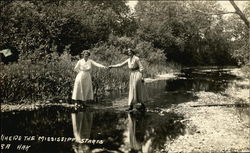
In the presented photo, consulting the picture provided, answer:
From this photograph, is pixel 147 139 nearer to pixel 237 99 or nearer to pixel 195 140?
pixel 195 140

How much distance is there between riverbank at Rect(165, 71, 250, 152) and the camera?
870 cm

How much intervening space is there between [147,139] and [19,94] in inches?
327

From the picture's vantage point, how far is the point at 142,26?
45.8 m

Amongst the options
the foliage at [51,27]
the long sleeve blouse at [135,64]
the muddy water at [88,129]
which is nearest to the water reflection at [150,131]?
the muddy water at [88,129]

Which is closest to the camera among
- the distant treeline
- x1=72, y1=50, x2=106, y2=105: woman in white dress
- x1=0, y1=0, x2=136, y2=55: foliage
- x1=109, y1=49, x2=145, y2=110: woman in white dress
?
x1=109, y1=49, x2=145, y2=110: woman in white dress

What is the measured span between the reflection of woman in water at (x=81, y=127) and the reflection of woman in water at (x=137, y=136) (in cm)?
128

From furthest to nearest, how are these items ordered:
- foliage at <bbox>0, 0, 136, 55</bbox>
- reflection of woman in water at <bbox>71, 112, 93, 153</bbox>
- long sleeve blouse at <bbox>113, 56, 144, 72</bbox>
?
1. foliage at <bbox>0, 0, 136, 55</bbox>
2. long sleeve blouse at <bbox>113, 56, 144, 72</bbox>
3. reflection of woman in water at <bbox>71, 112, 93, 153</bbox>

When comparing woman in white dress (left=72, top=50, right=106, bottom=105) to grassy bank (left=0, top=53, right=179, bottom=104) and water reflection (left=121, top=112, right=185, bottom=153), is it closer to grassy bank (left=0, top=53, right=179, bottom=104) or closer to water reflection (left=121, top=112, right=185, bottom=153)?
grassy bank (left=0, top=53, right=179, bottom=104)

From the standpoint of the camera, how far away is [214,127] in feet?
36.7

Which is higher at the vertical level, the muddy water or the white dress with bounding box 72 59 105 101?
the white dress with bounding box 72 59 105 101

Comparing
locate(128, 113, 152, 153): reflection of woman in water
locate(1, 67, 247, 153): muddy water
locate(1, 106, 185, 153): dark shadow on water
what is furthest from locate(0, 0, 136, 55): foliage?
locate(128, 113, 152, 153): reflection of woman in water

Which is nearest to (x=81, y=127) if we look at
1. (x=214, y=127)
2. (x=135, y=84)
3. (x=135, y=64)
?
(x=135, y=84)

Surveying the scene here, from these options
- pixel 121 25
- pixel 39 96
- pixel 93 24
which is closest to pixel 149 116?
pixel 39 96

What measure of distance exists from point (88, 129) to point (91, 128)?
0.19 meters
